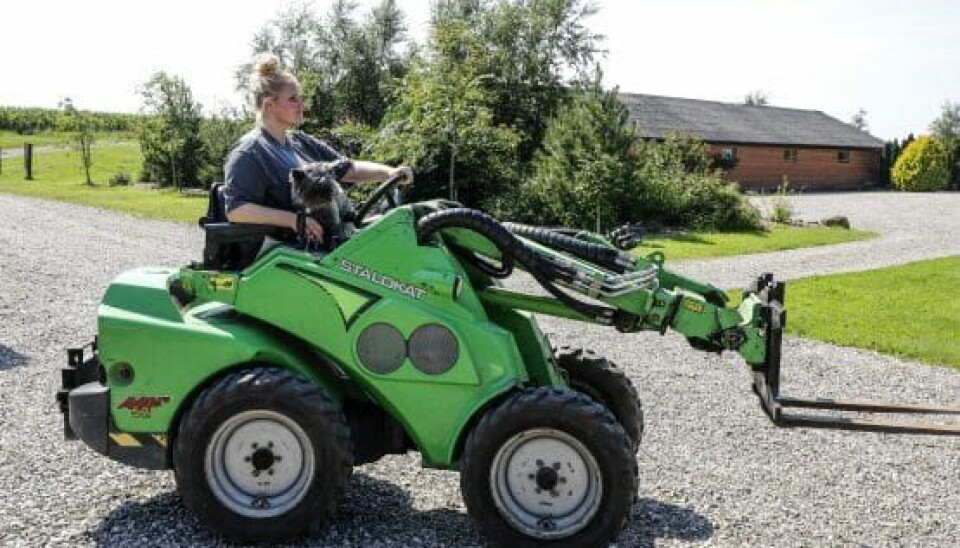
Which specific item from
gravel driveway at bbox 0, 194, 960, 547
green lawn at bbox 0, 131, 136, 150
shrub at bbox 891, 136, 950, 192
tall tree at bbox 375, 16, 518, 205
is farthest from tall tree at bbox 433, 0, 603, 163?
green lawn at bbox 0, 131, 136, 150

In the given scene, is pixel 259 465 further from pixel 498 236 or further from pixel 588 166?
pixel 588 166

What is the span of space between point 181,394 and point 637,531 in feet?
8.29

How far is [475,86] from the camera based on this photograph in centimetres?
2328

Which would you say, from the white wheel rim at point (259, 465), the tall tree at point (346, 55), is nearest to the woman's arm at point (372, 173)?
the white wheel rim at point (259, 465)

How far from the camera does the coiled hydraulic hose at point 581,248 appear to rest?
5.33 meters

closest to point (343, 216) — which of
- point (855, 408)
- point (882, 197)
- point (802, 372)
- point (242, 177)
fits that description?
point (242, 177)

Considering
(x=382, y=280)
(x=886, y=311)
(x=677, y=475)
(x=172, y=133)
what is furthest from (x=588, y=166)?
(x=172, y=133)

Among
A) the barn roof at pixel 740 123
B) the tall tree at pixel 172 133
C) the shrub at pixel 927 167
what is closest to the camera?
the tall tree at pixel 172 133

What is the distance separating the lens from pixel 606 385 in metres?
5.89

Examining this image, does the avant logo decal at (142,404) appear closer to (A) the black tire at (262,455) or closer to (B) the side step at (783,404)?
(A) the black tire at (262,455)

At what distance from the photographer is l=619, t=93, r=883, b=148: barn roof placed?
4781 cm

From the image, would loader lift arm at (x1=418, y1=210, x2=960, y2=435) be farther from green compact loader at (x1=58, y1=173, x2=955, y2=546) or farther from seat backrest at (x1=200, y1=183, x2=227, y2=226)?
seat backrest at (x1=200, y1=183, x2=227, y2=226)

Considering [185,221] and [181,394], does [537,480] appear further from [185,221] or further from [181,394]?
[185,221]

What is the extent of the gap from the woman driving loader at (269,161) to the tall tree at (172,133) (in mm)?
36894
